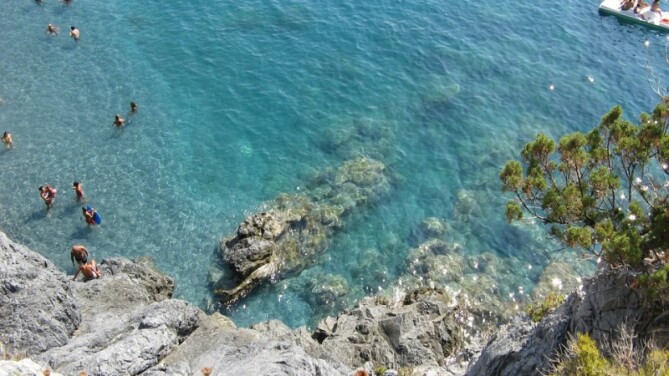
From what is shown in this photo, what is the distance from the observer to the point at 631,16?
5181 cm

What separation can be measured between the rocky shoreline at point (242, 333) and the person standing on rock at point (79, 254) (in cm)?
121

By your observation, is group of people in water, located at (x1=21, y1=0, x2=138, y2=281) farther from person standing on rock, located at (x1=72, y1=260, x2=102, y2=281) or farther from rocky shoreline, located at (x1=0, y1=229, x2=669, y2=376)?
rocky shoreline, located at (x1=0, y1=229, x2=669, y2=376)

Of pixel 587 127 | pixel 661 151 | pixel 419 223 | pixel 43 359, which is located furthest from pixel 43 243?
pixel 587 127

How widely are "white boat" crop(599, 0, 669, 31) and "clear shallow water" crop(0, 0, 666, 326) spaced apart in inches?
40.1

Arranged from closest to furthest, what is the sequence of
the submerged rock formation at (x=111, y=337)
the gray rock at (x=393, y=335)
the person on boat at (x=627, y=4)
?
the submerged rock formation at (x=111, y=337), the gray rock at (x=393, y=335), the person on boat at (x=627, y=4)

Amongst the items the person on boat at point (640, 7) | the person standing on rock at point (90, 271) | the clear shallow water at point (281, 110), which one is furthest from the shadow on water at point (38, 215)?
the person on boat at point (640, 7)

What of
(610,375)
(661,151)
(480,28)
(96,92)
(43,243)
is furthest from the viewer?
(480,28)

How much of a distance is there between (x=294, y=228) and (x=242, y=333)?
10.8 m

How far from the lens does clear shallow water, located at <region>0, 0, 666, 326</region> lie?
31797mm

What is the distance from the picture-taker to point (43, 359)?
17734 millimetres

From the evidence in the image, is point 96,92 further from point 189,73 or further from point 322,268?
point 322,268

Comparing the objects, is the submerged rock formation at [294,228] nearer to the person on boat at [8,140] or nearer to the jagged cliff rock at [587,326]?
A: the jagged cliff rock at [587,326]

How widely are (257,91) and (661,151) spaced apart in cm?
3148

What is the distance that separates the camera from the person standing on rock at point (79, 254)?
28438 mm
